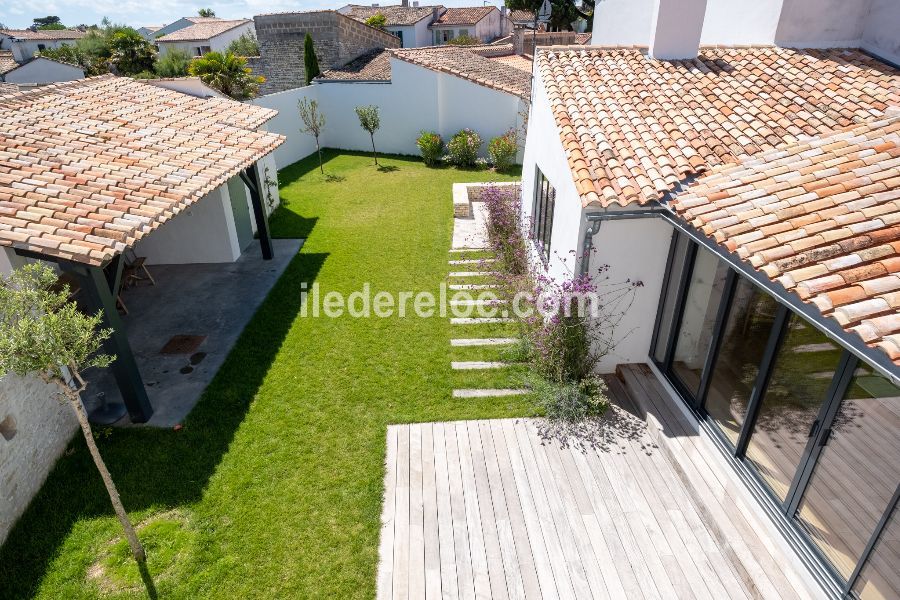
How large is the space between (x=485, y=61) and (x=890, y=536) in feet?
89.9

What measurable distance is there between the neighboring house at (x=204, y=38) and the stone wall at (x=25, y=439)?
61.1m

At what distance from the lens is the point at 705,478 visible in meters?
6.57

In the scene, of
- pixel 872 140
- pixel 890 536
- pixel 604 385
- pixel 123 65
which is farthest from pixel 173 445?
pixel 123 65

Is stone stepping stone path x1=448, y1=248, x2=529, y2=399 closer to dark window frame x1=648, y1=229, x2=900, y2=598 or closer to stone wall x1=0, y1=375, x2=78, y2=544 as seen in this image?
dark window frame x1=648, y1=229, x2=900, y2=598

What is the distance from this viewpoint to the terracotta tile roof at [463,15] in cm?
6077

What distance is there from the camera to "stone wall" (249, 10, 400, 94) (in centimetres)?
2988

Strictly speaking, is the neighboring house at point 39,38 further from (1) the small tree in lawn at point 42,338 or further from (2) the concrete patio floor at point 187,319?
(1) the small tree in lawn at point 42,338

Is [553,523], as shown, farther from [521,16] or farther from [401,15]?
[521,16]

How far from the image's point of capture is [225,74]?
76.7 ft

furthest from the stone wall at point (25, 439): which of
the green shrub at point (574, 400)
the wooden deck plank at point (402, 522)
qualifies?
the green shrub at point (574, 400)

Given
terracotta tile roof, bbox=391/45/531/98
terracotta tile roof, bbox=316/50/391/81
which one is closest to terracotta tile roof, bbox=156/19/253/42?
terracotta tile roof, bbox=316/50/391/81

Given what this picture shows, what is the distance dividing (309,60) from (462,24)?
38.1 metres

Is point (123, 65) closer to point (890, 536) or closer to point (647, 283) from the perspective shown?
point (647, 283)

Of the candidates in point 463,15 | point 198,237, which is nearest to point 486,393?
point 198,237
